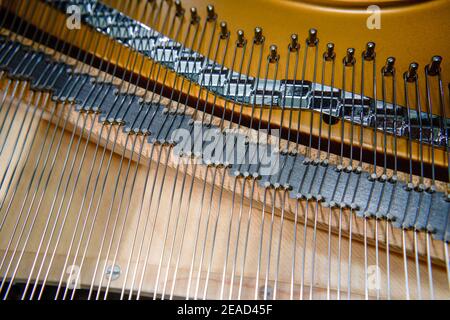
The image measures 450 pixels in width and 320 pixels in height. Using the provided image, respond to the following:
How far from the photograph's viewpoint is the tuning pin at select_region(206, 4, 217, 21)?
2.70 metres

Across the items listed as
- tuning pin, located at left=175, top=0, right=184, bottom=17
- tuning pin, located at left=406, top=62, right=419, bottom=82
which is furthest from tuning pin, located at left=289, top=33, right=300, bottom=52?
tuning pin, located at left=175, top=0, right=184, bottom=17

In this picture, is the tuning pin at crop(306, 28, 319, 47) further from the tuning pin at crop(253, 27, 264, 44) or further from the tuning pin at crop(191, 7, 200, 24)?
the tuning pin at crop(191, 7, 200, 24)

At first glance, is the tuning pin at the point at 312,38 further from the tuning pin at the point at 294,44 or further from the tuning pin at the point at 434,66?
the tuning pin at the point at 434,66

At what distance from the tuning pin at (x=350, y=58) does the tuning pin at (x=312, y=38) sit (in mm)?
178

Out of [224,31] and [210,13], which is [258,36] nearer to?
[224,31]

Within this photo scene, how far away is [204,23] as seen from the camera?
2.79m

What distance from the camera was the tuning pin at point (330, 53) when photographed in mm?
2420

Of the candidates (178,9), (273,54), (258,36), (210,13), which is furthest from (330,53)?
(178,9)

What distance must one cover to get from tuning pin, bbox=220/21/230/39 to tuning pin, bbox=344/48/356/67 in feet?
2.11

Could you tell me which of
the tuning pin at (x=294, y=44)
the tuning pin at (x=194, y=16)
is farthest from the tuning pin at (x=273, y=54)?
the tuning pin at (x=194, y=16)

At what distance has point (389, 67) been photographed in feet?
7.70

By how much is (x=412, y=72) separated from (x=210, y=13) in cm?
111

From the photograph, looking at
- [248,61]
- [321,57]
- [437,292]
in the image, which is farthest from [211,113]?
[437,292]

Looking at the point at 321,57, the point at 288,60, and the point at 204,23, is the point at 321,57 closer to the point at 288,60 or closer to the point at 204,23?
the point at 288,60
